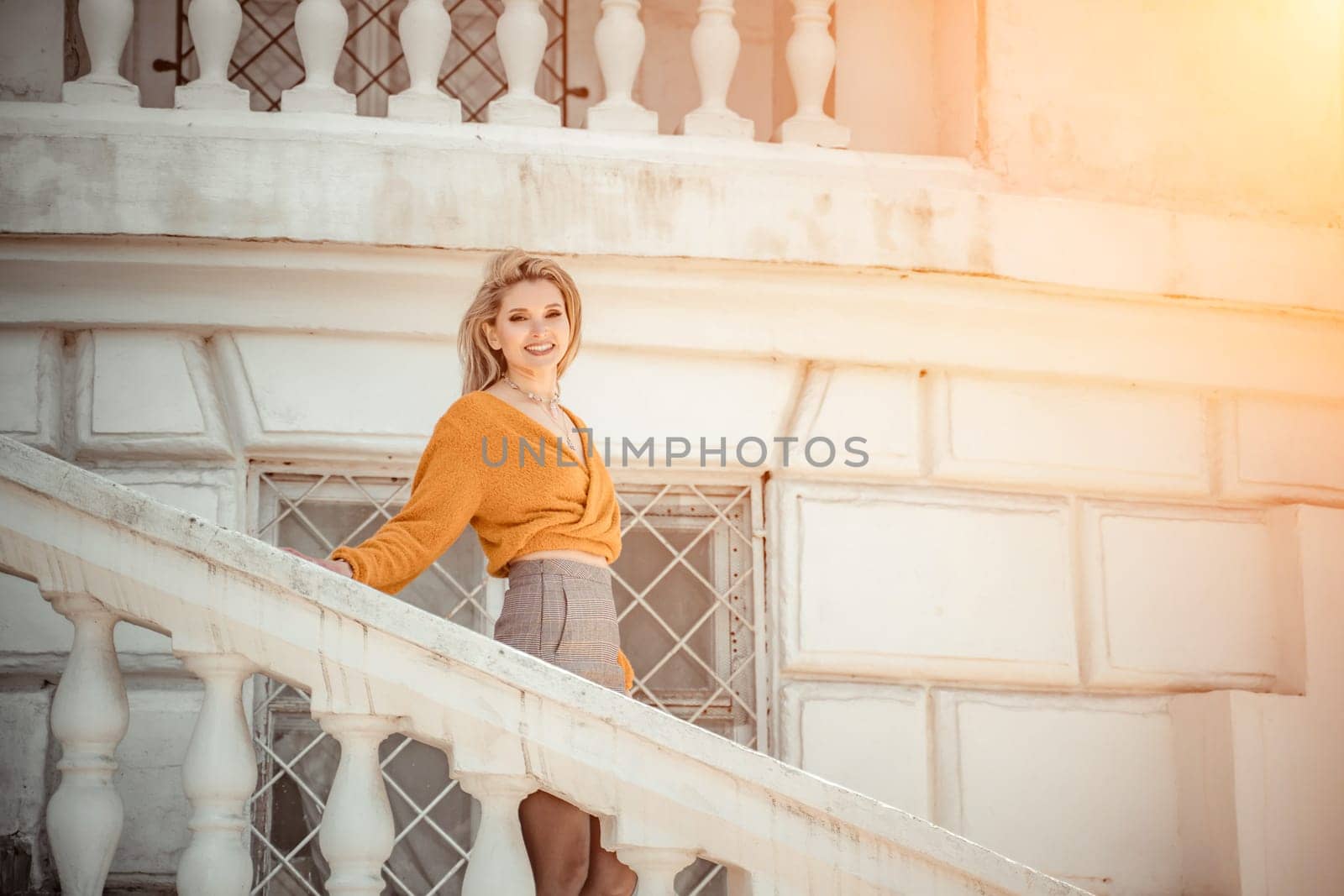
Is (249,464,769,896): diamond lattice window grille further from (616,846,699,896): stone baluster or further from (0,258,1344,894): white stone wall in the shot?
(616,846,699,896): stone baluster

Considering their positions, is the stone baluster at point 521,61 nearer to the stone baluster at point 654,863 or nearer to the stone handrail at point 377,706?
the stone handrail at point 377,706

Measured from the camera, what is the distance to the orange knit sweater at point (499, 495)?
2979 millimetres

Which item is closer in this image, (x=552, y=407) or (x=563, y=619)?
(x=563, y=619)

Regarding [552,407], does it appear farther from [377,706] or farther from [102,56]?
[102,56]

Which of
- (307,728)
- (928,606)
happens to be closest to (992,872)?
(928,606)

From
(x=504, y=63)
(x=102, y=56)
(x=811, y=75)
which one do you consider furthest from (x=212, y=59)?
(x=811, y=75)

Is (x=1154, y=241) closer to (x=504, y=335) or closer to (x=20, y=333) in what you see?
(x=504, y=335)

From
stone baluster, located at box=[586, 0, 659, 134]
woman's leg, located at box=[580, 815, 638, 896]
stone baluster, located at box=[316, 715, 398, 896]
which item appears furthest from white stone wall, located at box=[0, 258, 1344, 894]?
stone baluster, located at box=[316, 715, 398, 896]

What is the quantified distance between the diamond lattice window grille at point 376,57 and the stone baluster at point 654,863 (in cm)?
320

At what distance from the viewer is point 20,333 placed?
164 inches

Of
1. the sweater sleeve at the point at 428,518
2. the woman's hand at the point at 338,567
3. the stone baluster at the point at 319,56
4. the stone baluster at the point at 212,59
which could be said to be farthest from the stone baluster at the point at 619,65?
the woman's hand at the point at 338,567

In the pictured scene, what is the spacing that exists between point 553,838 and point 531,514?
587 millimetres

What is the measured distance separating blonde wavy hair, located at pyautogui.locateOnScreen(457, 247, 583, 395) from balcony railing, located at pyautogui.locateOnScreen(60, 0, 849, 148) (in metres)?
1.11

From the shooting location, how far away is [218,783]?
254cm
